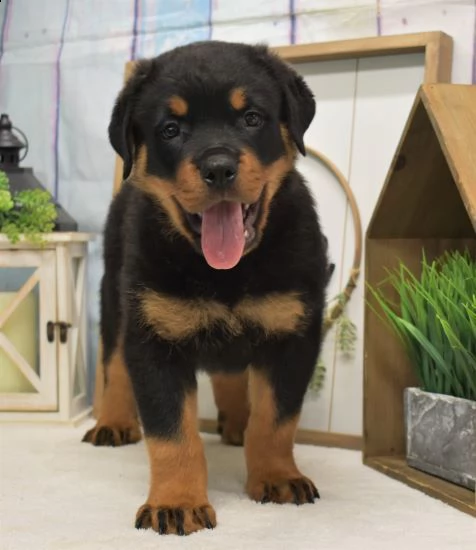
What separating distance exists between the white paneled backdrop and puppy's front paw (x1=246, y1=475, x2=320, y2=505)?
67cm

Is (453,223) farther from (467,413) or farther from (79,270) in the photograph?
(79,270)

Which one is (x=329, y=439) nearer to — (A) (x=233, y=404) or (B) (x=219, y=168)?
(A) (x=233, y=404)

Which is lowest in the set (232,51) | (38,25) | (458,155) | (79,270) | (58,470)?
(58,470)

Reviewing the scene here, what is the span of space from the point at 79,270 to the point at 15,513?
1.18 meters

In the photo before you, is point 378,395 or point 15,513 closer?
point 15,513

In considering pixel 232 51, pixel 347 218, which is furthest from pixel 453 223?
pixel 232 51

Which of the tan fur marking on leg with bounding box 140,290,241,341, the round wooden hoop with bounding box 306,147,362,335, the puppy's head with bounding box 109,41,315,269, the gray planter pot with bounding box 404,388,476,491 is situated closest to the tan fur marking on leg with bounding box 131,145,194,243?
the puppy's head with bounding box 109,41,315,269

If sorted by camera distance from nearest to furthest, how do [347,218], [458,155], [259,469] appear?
[458,155]
[259,469]
[347,218]

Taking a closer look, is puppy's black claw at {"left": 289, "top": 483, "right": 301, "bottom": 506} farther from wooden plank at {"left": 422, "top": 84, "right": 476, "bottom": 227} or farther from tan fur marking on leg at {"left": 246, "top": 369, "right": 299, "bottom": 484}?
wooden plank at {"left": 422, "top": 84, "right": 476, "bottom": 227}

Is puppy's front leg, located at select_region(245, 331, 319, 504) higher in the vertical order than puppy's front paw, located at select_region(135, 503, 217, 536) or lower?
higher

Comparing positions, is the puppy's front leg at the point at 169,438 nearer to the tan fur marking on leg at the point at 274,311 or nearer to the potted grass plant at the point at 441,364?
the tan fur marking on leg at the point at 274,311

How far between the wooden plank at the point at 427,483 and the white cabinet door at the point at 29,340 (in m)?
1.11

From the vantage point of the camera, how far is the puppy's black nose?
1538 mm

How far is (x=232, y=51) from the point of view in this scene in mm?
1755
